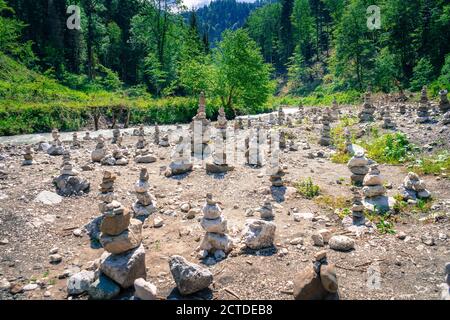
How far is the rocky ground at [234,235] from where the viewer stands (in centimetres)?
568

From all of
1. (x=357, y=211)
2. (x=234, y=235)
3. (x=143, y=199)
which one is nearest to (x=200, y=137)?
(x=143, y=199)

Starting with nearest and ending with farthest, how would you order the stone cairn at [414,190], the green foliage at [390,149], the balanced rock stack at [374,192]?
1. the balanced rock stack at [374,192]
2. the stone cairn at [414,190]
3. the green foliage at [390,149]

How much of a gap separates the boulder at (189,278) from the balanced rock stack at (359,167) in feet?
22.4

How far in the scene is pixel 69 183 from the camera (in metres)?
10.5

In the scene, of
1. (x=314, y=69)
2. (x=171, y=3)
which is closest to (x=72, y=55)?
(x=171, y=3)

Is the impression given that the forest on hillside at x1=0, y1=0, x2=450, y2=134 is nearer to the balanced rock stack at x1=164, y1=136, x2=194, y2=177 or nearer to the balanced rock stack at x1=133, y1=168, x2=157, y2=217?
the balanced rock stack at x1=164, y1=136, x2=194, y2=177

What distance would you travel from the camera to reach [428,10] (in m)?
34.9

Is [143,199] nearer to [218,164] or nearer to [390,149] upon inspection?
[218,164]

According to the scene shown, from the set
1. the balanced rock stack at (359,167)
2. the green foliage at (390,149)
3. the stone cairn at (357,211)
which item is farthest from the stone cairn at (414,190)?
the green foliage at (390,149)

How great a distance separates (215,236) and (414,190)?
5657 millimetres

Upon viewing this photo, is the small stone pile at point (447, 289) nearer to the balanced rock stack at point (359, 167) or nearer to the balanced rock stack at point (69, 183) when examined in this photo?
the balanced rock stack at point (359, 167)

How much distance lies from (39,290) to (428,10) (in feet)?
137

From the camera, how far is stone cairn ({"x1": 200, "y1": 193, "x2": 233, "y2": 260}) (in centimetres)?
686
